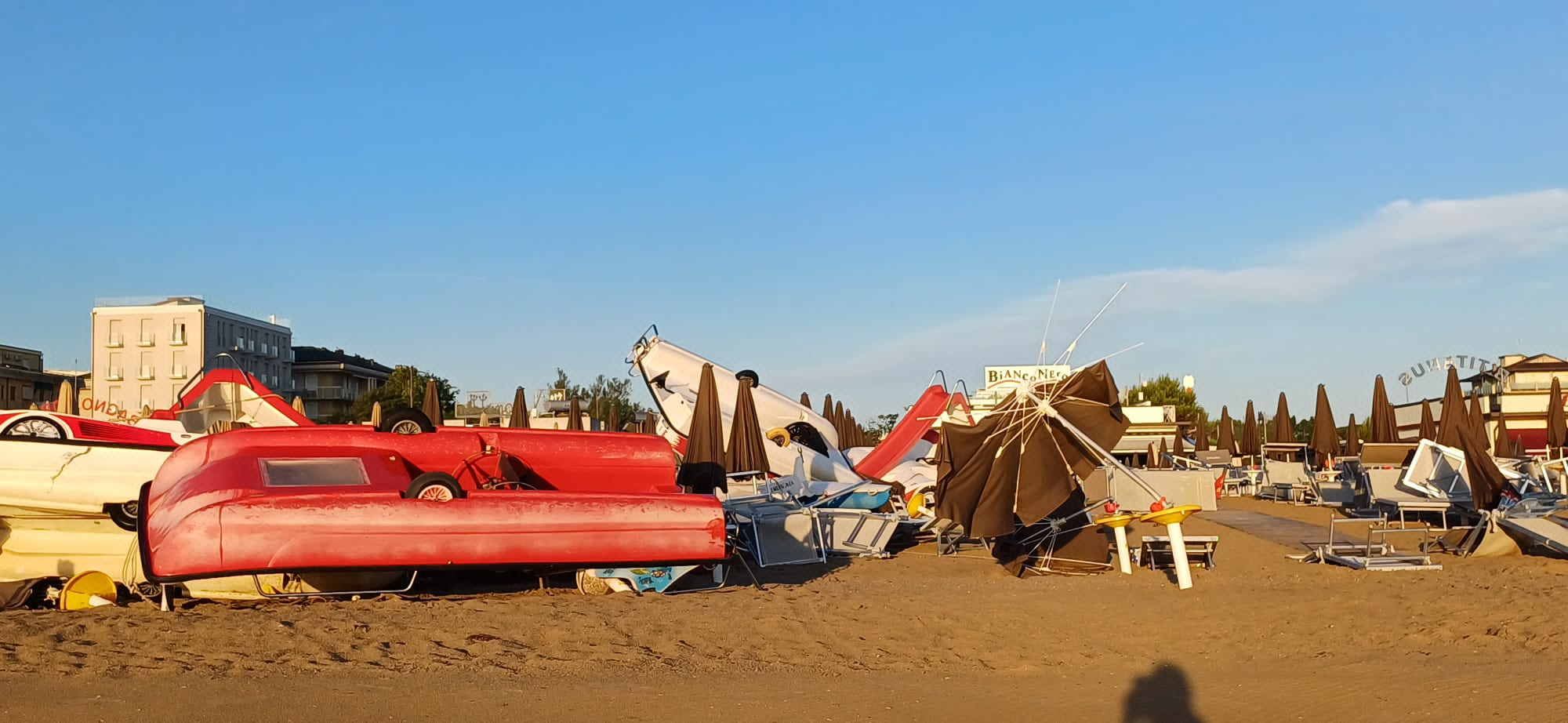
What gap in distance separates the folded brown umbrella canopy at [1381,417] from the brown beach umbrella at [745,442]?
17.2 m

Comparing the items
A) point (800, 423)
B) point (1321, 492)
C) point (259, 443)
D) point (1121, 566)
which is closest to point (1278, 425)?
point (1321, 492)

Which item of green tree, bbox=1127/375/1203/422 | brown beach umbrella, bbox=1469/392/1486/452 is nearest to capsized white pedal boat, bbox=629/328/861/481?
brown beach umbrella, bbox=1469/392/1486/452

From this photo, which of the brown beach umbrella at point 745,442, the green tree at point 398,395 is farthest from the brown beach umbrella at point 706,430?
the green tree at point 398,395

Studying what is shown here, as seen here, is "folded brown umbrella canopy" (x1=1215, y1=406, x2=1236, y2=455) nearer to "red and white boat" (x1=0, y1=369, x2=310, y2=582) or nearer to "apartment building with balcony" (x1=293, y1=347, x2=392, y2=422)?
"red and white boat" (x1=0, y1=369, x2=310, y2=582)

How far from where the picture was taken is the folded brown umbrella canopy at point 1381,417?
3059cm

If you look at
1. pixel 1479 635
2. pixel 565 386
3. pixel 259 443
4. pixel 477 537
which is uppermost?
pixel 565 386

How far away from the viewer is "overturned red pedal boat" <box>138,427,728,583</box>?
10141mm

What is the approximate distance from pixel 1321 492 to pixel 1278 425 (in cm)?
1319

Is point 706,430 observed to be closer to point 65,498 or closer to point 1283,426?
point 65,498

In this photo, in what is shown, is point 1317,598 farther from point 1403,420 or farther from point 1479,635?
point 1403,420

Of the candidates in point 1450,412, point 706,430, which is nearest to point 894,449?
point 706,430

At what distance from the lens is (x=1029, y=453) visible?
46.0 feet

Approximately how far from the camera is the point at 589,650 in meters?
8.82

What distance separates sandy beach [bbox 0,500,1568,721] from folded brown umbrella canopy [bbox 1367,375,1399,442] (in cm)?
1939
